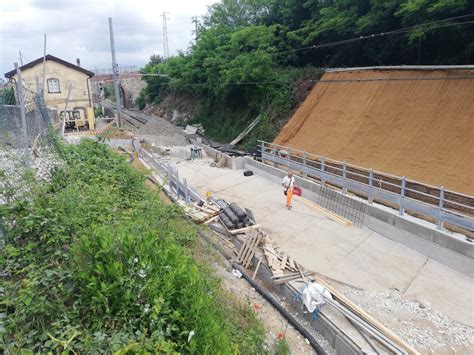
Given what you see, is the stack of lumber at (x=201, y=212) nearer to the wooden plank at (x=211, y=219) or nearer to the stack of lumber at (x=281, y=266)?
the wooden plank at (x=211, y=219)

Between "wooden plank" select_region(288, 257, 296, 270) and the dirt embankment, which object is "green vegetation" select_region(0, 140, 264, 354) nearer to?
"wooden plank" select_region(288, 257, 296, 270)

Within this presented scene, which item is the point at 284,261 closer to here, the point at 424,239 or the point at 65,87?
the point at 424,239

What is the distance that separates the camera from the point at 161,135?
90.4 feet

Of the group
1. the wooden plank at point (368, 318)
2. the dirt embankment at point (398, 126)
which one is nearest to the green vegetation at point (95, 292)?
the wooden plank at point (368, 318)

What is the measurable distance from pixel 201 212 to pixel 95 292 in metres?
7.43

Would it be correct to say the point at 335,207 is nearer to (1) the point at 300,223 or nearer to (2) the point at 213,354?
(1) the point at 300,223

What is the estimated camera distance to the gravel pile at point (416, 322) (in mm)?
5914

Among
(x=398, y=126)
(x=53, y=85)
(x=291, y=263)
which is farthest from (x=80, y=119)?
(x=291, y=263)

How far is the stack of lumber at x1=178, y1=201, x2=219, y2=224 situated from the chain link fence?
4.20m

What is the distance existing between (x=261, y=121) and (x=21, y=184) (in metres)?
19.8

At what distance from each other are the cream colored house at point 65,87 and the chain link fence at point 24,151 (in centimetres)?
2098

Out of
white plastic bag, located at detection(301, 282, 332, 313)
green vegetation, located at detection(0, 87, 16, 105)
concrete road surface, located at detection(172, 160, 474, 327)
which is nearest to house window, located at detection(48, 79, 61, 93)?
green vegetation, located at detection(0, 87, 16, 105)

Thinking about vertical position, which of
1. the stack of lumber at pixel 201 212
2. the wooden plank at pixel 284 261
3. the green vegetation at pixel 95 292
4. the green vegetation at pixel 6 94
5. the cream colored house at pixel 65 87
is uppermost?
the cream colored house at pixel 65 87

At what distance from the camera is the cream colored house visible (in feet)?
92.6
